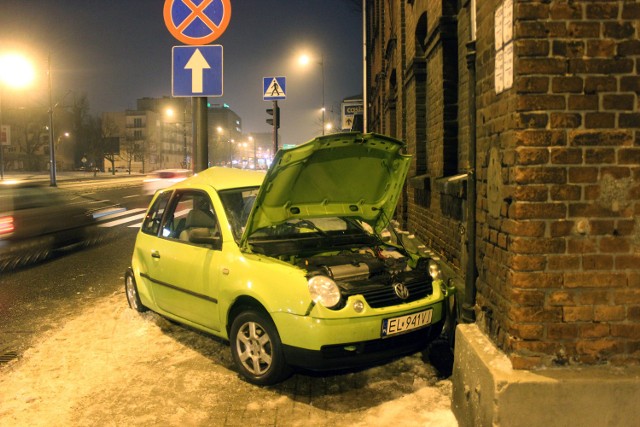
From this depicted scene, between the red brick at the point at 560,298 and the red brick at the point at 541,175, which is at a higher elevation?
the red brick at the point at 541,175

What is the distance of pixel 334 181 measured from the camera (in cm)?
489

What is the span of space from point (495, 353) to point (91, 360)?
3.51 m

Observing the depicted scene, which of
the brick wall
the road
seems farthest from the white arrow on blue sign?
the brick wall

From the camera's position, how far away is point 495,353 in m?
3.26

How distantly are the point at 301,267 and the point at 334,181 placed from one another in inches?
41.0

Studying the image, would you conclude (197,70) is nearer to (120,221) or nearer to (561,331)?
(561,331)

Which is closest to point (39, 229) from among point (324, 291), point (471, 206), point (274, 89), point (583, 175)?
point (274, 89)

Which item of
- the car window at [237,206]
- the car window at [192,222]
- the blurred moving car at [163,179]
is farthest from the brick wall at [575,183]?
the blurred moving car at [163,179]

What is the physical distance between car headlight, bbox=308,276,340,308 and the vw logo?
1.70ft

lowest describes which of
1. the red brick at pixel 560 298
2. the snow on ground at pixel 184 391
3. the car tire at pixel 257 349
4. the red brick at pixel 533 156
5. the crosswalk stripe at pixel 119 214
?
the snow on ground at pixel 184 391

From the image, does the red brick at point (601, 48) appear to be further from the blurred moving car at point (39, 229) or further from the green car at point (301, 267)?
the blurred moving car at point (39, 229)

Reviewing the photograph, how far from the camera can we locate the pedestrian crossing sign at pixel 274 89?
1559cm

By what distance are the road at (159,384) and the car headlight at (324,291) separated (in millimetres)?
762

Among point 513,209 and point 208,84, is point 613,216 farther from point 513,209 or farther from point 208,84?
point 208,84
